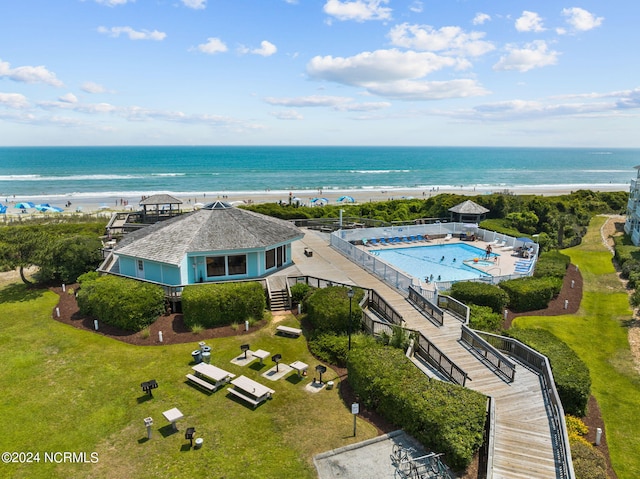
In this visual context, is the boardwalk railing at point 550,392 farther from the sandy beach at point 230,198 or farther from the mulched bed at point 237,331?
the sandy beach at point 230,198

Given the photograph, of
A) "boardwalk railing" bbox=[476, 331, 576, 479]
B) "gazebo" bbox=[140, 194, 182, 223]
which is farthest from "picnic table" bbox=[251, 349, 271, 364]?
"gazebo" bbox=[140, 194, 182, 223]

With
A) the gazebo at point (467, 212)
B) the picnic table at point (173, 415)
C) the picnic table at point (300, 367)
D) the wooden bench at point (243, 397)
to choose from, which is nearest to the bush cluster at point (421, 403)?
the picnic table at point (300, 367)

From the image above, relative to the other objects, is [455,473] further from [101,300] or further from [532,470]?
[101,300]

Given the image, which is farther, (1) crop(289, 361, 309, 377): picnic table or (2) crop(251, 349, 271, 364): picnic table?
(2) crop(251, 349, 271, 364): picnic table

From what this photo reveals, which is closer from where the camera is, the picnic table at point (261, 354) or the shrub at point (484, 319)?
the picnic table at point (261, 354)

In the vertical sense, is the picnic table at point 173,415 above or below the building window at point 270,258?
below

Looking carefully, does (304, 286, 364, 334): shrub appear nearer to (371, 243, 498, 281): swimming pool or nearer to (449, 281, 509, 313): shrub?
(449, 281, 509, 313): shrub
